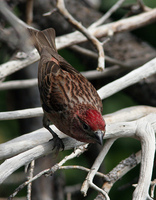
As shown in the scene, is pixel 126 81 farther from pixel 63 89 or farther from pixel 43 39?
pixel 43 39

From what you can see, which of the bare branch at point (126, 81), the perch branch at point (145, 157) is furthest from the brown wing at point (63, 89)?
the perch branch at point (145, 157)

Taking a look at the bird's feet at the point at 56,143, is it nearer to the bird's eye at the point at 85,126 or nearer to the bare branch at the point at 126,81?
the bird's eye at the point at 85,126

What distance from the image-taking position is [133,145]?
543cm

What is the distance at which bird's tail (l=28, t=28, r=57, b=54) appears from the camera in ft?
15.2

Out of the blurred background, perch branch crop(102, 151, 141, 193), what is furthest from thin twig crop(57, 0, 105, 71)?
perch branch crop(102, 151, 141, 193)

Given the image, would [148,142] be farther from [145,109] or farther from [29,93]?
[29,93]

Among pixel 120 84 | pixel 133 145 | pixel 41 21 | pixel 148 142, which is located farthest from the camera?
pixel 41 21

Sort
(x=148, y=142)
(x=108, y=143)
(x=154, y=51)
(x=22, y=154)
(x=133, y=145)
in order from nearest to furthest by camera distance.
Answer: (x=22, y=154)
(x=148, y=142)
(x=108, y=143)
(x=133, y=145)
(x=154, y=51)

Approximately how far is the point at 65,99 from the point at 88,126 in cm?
61

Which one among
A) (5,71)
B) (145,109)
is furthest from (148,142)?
(5,71)

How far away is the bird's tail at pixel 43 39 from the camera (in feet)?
15.2

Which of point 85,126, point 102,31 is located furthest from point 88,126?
point 102,31

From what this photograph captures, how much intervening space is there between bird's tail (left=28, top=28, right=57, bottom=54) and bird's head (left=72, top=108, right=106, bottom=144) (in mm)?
1293

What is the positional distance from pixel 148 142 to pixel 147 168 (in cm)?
29
